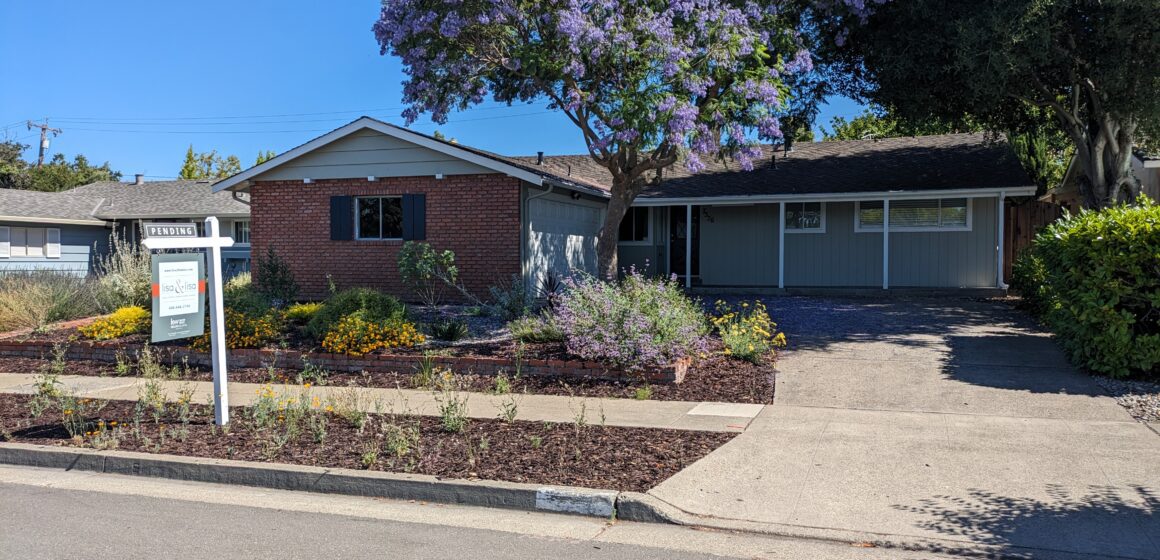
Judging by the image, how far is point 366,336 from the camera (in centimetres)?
1119

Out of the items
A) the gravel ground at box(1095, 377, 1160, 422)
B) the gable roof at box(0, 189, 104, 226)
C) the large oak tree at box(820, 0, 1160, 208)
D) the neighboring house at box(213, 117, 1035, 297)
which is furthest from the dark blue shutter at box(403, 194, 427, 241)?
the gable roof at box(0, 189, 104, 226)

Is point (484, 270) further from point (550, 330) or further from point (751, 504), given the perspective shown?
point (751, 504)

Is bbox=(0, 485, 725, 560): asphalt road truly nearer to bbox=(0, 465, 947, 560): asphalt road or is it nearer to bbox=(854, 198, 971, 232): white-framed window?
bbox=(0, 465, 947, 560): asphalt road

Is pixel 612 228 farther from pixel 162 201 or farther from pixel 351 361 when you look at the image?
pixel 162 201

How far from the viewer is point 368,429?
780 centimetres

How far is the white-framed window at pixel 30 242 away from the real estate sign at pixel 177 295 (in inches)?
920

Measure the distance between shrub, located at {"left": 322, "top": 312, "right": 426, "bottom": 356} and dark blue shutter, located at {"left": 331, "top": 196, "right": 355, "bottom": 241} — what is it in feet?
18.7

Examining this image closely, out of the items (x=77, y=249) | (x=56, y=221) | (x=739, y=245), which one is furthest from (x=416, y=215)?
(x=77, y=249)

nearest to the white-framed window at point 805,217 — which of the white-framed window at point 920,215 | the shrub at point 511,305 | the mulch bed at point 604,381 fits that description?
the white-framed window at point 920,215

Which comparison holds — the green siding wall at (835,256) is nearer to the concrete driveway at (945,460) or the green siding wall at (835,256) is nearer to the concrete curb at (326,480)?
the concrete driveway at (945,460)

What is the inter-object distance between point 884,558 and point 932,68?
10742 mm

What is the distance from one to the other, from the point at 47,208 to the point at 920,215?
2657 cm

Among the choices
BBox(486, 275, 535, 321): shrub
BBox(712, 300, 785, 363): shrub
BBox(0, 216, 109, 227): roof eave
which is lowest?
BBox(712, 300, 785, 363): shrub

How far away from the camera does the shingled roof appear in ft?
61.3
